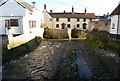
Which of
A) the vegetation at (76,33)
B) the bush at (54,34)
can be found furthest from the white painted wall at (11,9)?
the vegetation at (76,33)

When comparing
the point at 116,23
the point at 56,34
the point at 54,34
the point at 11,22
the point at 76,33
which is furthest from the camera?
the point at 76,33

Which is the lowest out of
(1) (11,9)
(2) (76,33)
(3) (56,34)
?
(3) (56,34)

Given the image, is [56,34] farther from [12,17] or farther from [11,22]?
[12,17]

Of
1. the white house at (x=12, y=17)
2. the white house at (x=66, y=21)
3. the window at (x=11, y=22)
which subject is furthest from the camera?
→ the white house at (x=66, y=21)

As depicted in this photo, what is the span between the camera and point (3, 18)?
19.8 m

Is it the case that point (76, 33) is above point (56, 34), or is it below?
above

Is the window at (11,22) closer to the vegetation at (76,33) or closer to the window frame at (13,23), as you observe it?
the window frame at (13,23)

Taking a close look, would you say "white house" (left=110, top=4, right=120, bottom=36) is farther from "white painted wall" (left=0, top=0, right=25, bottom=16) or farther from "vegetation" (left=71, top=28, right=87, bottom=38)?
"white painted wall" (left=0, top=0, right=25, bottom=16)

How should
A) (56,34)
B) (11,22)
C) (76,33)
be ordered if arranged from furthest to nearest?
(76,33)
(56,34)
(11,22)

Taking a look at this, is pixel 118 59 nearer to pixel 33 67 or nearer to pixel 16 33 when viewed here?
pixel 33 67

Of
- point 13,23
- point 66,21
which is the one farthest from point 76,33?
point 13,23

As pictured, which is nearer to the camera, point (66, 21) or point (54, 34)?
point (54, 34)

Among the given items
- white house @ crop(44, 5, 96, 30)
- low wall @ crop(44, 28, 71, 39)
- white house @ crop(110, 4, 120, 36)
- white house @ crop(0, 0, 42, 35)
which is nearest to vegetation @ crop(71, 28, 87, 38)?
low wall @ crop(44, 28, 71, 39)

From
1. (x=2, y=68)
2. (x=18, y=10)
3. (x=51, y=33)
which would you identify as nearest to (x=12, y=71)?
(x=2, y=68)
